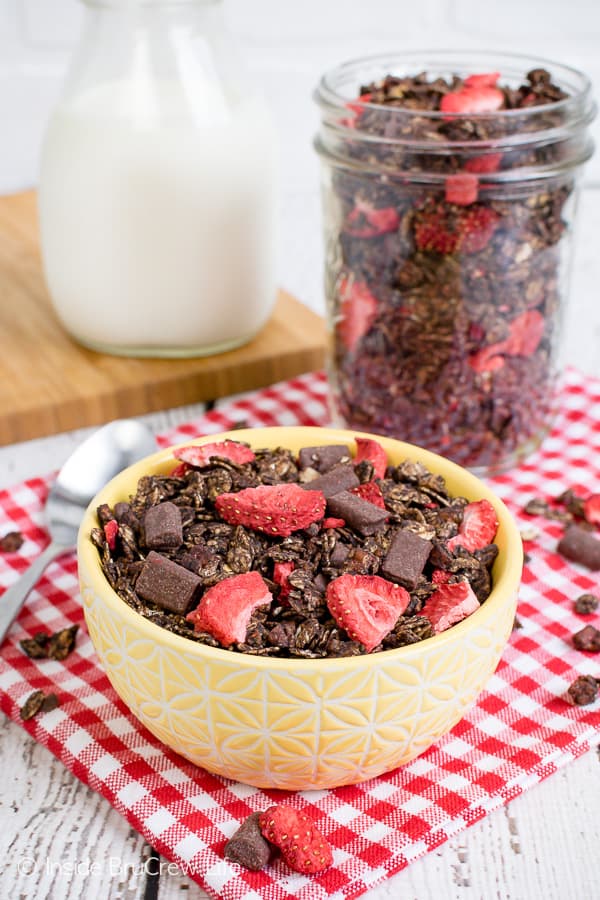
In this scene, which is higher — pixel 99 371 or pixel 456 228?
pixel 456 228

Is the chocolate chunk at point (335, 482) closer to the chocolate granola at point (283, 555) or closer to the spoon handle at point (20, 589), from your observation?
the chocolate granola at point (283, 555)

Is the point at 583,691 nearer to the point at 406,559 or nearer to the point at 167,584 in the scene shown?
the point at 406,559

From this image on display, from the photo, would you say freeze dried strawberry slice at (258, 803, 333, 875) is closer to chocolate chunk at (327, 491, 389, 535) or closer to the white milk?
chocolate chunk at (327, 491, 389, 535)

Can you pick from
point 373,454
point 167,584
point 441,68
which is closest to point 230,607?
point 167,584

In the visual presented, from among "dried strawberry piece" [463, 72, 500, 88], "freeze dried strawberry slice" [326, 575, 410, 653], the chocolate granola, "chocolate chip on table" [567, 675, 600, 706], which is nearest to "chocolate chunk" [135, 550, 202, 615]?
the chocolate granola

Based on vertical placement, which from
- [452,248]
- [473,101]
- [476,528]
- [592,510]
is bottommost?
[592,510]

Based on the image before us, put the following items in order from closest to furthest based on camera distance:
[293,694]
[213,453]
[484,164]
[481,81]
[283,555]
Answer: [293,694]
[283,555]
[213,453]
[484,164]
[481,81]
